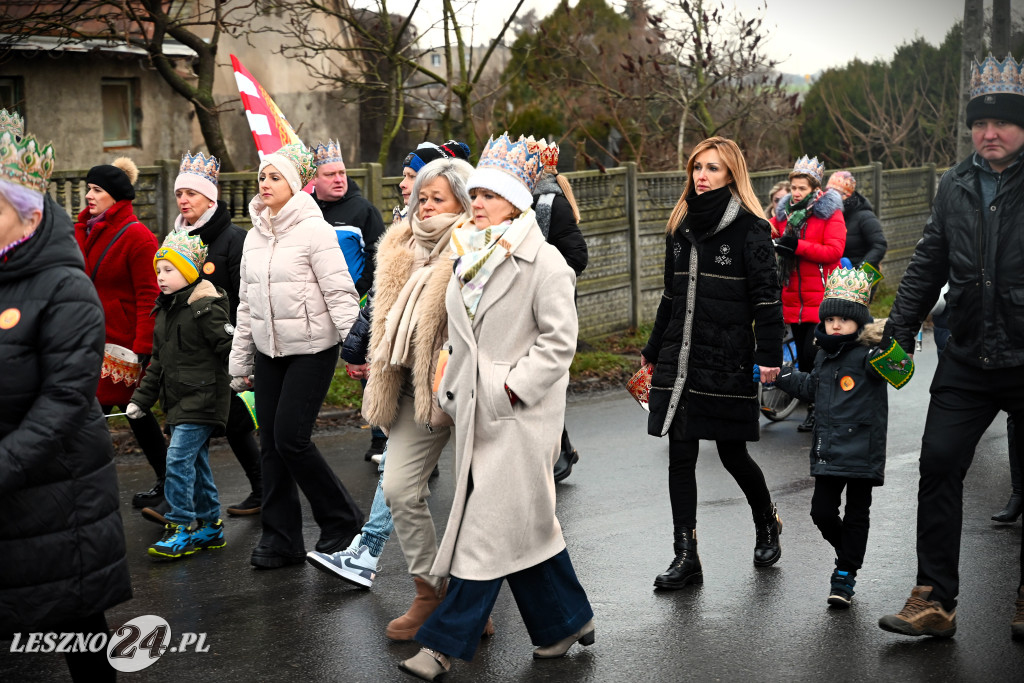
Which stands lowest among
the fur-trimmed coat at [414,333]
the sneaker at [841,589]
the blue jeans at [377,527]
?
the sneaker at [841,589]

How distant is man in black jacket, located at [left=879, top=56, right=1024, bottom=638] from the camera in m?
4.96

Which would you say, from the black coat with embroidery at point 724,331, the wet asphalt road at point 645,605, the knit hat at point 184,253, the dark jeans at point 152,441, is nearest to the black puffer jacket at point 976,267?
the black coat with embroidery at point 724,331

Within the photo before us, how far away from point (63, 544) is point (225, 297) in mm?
2953

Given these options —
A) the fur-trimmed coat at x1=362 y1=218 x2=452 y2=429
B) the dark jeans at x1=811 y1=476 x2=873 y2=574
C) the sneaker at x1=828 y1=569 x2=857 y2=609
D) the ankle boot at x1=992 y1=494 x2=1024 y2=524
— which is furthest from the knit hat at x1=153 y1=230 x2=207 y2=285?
the ankle boot at x1=992 y1=494 x2=1024 y2=524

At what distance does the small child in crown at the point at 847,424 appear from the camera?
554 centimetres

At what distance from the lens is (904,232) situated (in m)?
20.9

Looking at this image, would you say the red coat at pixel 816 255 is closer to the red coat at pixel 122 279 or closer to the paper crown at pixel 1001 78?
the paper crown at pixel 1001 78

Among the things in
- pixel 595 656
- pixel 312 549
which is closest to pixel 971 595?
pixel 595 656

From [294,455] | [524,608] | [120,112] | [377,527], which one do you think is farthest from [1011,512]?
[120,112]

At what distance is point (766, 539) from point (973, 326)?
166 centimetres

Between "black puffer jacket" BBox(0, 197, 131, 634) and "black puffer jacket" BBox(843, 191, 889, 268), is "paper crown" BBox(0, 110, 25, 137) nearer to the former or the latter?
"black puffer jacket" BBox(0, 197, 131, 634)

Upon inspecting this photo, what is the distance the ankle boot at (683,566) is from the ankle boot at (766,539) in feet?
1.27

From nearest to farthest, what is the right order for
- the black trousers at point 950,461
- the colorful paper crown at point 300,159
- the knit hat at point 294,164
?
the black trousers at point 950,461
the knit hat at point 294,164
the colorful paper crown at point 300,159

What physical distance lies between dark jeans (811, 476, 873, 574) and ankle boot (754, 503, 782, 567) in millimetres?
468
